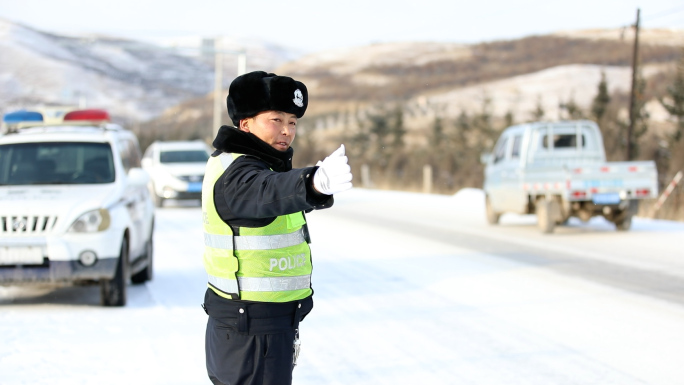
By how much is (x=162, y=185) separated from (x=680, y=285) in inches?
622

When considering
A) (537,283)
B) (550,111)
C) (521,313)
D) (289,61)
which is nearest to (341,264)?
(537,283)

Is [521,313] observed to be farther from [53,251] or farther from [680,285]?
[53,251]

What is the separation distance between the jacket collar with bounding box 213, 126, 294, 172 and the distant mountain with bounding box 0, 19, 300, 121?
104m

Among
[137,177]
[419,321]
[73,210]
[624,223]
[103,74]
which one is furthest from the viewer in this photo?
[103,74]

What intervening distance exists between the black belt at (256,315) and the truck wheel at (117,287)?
5567mm

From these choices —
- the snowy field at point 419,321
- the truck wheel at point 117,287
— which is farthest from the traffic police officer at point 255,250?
the truck wheel at point 117,287

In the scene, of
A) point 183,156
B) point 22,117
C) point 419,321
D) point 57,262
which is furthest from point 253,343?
point 183,156

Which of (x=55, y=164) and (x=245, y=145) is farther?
(x=55, y=164)

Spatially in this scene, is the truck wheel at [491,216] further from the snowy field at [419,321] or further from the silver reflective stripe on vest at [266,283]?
the silver reflective stripe on vest at [266,283]

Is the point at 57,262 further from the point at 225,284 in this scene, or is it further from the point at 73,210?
the point at 225,284

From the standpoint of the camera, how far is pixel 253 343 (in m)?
3.26

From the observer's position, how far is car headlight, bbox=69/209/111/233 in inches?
330

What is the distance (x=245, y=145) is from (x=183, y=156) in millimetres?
22098

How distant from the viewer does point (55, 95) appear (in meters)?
122
